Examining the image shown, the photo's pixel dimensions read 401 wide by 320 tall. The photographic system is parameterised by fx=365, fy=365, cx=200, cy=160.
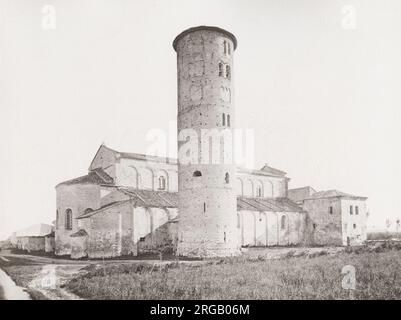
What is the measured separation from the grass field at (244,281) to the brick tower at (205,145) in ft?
12.7

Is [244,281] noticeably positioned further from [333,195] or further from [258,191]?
[258,191]

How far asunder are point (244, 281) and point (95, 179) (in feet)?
54.3

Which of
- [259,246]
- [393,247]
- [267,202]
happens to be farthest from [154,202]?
[393,247]

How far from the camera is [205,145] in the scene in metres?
21.0

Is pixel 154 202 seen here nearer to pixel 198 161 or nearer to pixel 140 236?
pixel 140 236

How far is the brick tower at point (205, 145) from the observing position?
2061cm

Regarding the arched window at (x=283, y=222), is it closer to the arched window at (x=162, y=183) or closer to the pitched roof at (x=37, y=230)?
the arched window at (x=162, y=183)

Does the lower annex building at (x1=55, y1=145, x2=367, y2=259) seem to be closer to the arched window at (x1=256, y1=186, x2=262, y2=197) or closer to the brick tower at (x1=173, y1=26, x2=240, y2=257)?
the arched window at (x1=256, y1=186, x2=262, y2=197)


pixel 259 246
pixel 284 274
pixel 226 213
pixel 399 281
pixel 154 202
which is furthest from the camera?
pixel 259 246

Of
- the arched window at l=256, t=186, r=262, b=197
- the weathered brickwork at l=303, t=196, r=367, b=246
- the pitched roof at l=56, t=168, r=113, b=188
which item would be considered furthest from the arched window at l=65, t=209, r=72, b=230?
the weathered brickwork at l=303, t=196, r=367, b=246

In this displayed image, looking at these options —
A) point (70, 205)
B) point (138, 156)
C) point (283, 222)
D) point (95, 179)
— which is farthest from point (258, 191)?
point (70, 205)

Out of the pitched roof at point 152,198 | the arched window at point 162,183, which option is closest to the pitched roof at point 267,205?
the pitched roof at point 152,198

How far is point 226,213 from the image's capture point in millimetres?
20844
